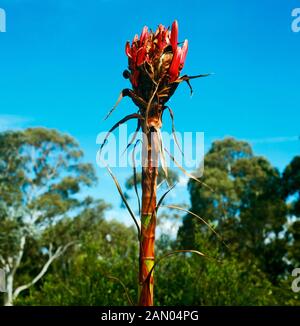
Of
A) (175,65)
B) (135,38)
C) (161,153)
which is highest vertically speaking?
(135,38)

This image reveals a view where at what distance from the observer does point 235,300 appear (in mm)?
6145

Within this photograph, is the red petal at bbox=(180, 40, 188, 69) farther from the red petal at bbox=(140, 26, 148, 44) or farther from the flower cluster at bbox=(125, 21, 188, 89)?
the red petal at bbox=(140, 26, 148, 44)

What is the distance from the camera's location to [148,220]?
1394mm

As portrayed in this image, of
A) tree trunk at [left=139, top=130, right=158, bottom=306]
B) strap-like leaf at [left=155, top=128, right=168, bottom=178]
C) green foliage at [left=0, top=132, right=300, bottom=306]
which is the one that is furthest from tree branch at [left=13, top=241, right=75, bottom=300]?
strap-like leaf at [left=155, top=128, right=168, bottom=178]

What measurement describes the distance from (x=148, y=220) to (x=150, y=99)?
Result: 0.33m

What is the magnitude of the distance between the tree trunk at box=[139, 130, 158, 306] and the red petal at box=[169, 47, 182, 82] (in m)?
0.18

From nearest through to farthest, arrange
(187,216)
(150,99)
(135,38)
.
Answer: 1. (150,99)
2. (135,38)
3. (187,216)

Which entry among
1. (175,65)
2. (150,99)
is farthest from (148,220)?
(175,65)

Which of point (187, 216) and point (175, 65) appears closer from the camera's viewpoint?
point (175, 65)

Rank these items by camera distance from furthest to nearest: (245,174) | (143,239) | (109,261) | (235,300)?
(245,174), (109,261), (235,300), (143,239)

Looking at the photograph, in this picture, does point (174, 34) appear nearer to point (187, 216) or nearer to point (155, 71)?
point (155, 71)

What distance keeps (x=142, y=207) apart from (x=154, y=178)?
88mm
